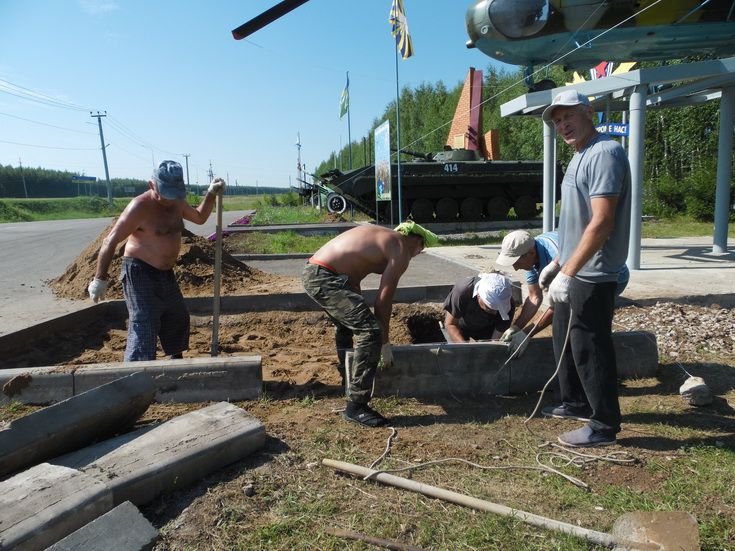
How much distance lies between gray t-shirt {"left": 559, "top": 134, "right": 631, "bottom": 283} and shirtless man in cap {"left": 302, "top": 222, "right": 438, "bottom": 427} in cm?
96

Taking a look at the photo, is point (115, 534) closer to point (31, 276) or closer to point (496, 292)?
point (496, 292)

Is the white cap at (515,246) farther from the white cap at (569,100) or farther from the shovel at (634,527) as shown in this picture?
the shovel at (634,527)

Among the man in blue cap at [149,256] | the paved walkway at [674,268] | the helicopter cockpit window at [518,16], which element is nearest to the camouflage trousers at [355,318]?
the man in blue cap at [149,256]

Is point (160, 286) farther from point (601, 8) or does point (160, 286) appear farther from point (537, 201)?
point (537, 201)

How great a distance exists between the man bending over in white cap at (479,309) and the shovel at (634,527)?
194cm

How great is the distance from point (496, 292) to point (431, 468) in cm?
169

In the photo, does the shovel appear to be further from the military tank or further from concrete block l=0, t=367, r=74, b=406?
the military tank

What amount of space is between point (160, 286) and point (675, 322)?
14.7ft

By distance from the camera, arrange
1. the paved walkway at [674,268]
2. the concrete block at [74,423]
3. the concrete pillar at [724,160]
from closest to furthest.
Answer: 1. the concrete block at [74,423]
2. the paved walkway at [674,268]
3. the concrete pillar at [724,160]

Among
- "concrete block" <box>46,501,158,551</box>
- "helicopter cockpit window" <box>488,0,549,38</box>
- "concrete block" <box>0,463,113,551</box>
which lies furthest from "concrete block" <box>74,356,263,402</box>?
"helicopter cockpit window" <box>488,0,549,38</box>

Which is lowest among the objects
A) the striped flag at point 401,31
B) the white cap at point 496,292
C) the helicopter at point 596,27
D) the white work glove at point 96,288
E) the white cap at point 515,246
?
the white cap at point 496,292

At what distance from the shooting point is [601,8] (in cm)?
807

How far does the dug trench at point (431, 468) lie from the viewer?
217cm

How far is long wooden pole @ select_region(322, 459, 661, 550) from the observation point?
2.06 m
